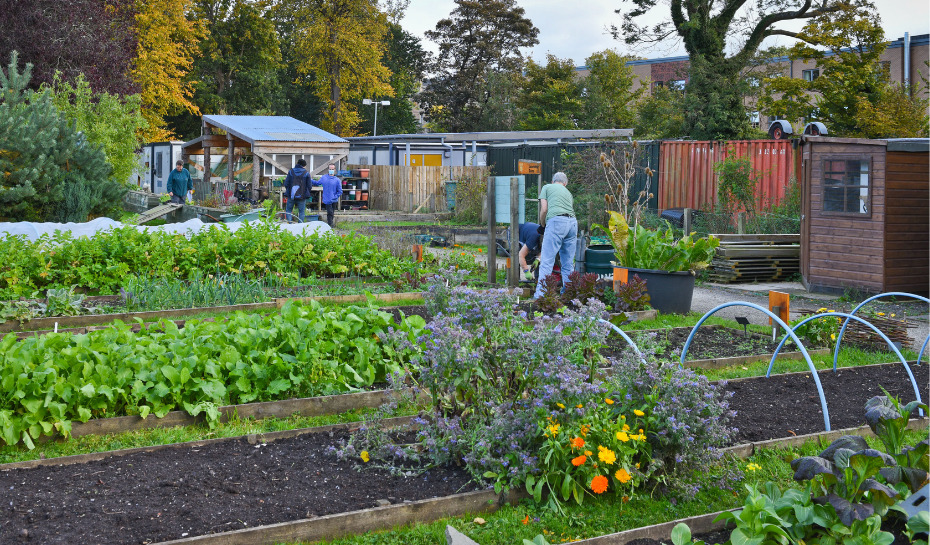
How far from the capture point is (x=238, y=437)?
5020 mm

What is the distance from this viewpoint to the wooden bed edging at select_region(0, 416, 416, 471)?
4535mm

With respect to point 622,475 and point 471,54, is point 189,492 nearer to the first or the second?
point 622,475

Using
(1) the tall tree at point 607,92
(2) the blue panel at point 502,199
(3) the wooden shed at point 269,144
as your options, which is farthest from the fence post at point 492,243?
(1) the tall tree at point 607,92

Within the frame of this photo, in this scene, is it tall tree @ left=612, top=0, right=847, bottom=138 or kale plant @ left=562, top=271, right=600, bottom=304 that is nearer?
kale plant @ left=562, top=271, right=600, bottom=304

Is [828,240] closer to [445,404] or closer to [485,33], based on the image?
[445,404]

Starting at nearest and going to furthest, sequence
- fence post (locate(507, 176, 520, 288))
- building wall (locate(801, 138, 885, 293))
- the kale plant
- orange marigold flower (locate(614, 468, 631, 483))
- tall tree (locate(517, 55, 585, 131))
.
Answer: orange marigold flower (locate(614, 468, 631, 483)), the kale plant, fence post (locate(507, 176, 520, 288)), building wall (locate(801, 138, 885, 293)), tall tree (locate(517, 55, 585, 131))

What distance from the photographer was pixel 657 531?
381cm

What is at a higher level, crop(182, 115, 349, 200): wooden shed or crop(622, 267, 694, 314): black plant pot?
crop(182, 115, 349, 200): wooden shed

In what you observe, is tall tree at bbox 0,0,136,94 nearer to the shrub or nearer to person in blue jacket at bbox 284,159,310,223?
person in blue jacket at bbox 284,159,310,223

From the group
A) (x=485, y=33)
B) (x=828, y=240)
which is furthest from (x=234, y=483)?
(x=485, y=33)

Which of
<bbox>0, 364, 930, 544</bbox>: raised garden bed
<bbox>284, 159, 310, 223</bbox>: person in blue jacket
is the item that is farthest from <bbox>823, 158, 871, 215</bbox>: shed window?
<bbox>284, 159, 310, 223</bbox>: person in blue jacket

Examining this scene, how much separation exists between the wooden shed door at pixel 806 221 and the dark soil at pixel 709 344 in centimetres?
466

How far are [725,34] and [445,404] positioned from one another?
2720 centimetres

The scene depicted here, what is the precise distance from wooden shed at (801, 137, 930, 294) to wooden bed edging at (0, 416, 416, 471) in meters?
8.96
